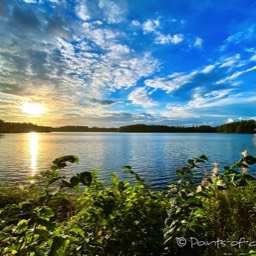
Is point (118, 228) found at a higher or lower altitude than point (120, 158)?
higher

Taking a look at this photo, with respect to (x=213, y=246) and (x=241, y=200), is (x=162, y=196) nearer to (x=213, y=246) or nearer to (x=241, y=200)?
(x=213, y=246)

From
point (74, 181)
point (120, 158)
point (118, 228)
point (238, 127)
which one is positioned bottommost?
point (120, 158)

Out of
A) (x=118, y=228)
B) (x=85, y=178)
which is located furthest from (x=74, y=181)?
(x=118, y=228)

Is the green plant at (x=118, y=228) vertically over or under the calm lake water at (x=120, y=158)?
over

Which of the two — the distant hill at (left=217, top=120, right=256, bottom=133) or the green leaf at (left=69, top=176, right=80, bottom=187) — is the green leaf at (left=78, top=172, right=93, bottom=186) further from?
the distant hill at (left=217, top=120, right=256, bottom=133)

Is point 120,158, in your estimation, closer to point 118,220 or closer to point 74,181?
point 118,220

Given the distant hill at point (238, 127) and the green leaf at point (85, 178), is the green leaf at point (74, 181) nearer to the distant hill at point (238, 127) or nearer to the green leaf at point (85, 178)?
the green leaf at point (85, 178)

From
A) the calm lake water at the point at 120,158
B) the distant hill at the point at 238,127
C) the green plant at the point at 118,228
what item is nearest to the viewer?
the green plant at the point at 118,228

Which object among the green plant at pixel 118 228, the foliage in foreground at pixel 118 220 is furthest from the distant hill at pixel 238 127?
the green plant at pixel 118 228

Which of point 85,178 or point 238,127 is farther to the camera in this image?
point 238,127

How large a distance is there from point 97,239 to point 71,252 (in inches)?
16.8

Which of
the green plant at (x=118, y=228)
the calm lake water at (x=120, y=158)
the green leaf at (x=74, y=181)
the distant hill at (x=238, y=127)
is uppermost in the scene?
the distant hill at (x=238, y=127)

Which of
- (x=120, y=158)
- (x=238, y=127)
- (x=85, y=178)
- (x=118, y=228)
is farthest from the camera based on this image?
(x=238, y=127)

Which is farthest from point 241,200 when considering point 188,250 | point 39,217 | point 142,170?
point 142,170
